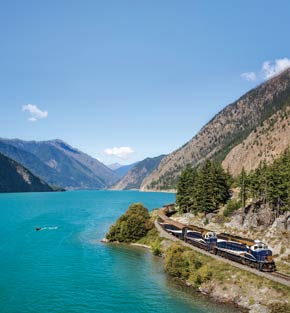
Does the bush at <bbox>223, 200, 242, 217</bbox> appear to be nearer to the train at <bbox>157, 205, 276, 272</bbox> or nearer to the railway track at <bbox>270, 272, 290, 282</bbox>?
the train at <bbox>157, 205, 276, 272</bbox>

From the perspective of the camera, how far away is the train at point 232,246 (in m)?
58.5

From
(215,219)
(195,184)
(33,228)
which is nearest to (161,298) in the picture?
(215,219)

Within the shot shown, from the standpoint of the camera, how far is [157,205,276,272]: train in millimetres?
58531

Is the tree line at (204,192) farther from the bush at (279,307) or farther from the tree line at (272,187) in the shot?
the bush at (279,307)

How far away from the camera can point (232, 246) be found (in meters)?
66.4

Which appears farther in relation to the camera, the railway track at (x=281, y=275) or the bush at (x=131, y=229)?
the bush at (x=131, y=229)

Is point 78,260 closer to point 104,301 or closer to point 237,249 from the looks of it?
point 104,301

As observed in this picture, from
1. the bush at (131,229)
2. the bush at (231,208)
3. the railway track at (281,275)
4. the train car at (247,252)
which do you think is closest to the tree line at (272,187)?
the bush at (231,208)

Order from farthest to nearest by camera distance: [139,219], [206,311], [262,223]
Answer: [139,219]
[262,223]
[206,311]

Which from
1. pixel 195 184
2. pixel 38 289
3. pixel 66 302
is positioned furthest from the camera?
pixel 195 184

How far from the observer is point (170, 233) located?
A: 311ft

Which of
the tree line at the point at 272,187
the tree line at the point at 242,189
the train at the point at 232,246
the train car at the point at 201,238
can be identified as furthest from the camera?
the tree line at the point at 242,189

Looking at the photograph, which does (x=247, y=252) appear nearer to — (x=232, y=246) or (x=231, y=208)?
(x=232, y=246)

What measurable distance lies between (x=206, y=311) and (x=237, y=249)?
719 inches
